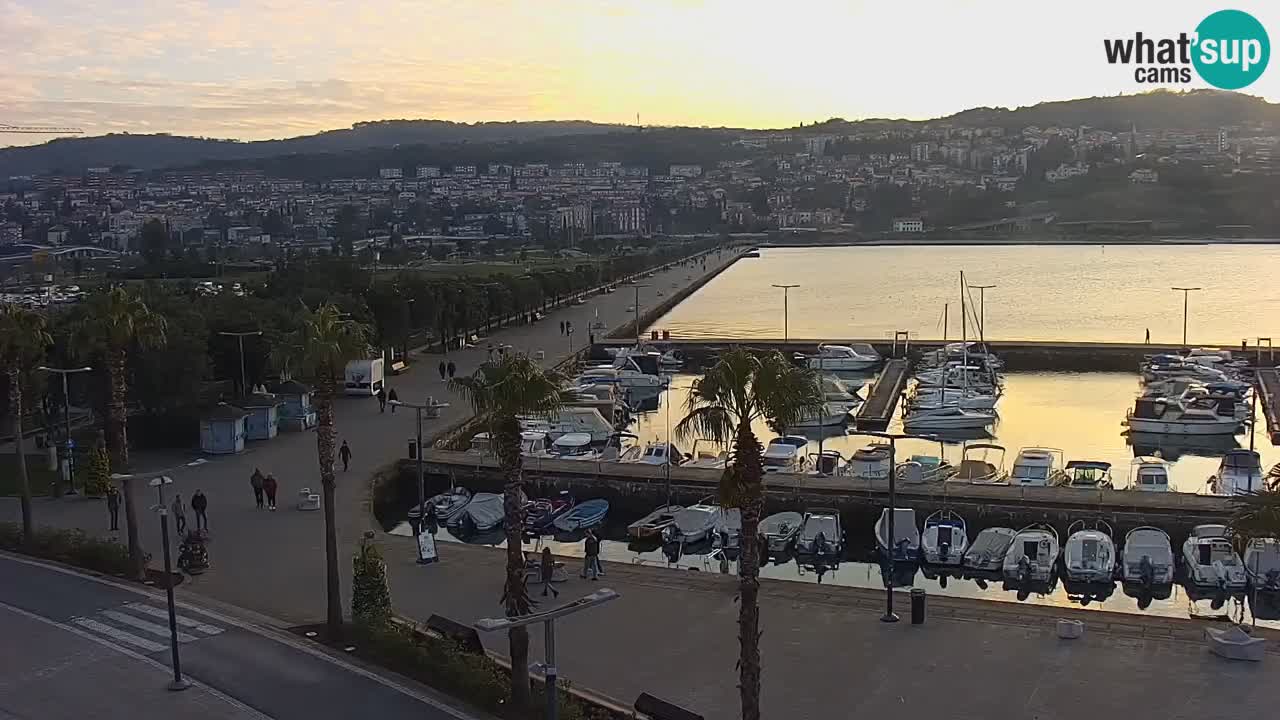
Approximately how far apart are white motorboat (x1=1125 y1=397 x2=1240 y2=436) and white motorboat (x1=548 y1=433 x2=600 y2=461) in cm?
1433

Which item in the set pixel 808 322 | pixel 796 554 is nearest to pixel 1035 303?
pixel 808 322

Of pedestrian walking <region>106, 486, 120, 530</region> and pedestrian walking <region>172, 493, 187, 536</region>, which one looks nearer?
pedestrian walking <region>172, 493, 187, 536</region>

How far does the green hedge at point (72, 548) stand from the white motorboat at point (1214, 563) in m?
15.4

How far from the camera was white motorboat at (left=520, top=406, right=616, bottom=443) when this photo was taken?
2844 centimetres

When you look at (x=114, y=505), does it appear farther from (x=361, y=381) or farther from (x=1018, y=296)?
(x=1018, y=296)

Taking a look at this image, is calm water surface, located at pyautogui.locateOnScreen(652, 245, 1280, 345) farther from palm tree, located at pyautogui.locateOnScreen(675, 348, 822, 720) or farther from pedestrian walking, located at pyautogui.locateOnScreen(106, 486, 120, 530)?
palm tree, located at pyautogui.locateOnScreen(675, 348, 822, 720)

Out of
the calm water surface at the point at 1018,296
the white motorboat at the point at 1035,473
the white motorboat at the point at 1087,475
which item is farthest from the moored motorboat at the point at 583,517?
the calm water surface at the point at 1018,296

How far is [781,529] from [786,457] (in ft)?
13.5

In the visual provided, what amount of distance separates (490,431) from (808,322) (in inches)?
2009

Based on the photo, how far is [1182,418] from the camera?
3028cm

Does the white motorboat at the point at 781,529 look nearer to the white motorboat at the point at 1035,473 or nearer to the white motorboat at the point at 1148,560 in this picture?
the white motorboat at the point at 1035,473

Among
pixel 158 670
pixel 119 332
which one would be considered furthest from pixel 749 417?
pixel 119 332

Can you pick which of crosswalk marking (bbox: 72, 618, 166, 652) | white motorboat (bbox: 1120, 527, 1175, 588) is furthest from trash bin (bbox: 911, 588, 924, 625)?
crosswalk marking (bbox: 72, 618, 166, 652)

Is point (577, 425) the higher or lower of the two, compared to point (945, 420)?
higher
